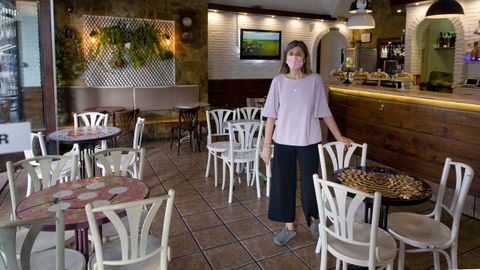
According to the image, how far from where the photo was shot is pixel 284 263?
283 centimetres

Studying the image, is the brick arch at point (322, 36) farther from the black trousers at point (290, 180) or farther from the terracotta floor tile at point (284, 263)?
the terracotta floor tile at point (284, 263)

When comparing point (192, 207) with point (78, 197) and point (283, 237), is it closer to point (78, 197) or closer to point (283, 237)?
point (283, 237)

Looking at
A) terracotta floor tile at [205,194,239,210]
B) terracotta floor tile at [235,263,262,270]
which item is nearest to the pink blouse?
terracotta floor tile at [235,263,262,270]

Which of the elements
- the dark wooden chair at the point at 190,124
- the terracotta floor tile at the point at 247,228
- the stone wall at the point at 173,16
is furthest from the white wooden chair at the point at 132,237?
the stone wall at the point at 173,16

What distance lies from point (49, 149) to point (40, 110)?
46 cm

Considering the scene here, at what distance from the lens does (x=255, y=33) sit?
9.18 metres

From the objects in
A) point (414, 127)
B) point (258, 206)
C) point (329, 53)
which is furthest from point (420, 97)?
point (329, 53)

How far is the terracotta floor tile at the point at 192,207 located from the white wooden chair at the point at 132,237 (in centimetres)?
171

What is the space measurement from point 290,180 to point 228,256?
774mm

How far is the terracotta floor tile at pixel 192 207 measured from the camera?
3818mm

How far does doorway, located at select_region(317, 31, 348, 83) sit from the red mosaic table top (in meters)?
9.78

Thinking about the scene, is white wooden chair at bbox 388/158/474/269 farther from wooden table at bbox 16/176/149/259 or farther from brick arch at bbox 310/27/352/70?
brick arch at bbox 310/27/352/70

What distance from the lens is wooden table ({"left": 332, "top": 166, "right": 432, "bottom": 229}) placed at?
2.20 m

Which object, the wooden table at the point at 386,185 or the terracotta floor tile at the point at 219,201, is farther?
the terracotta floor tile at the point at 219,201
